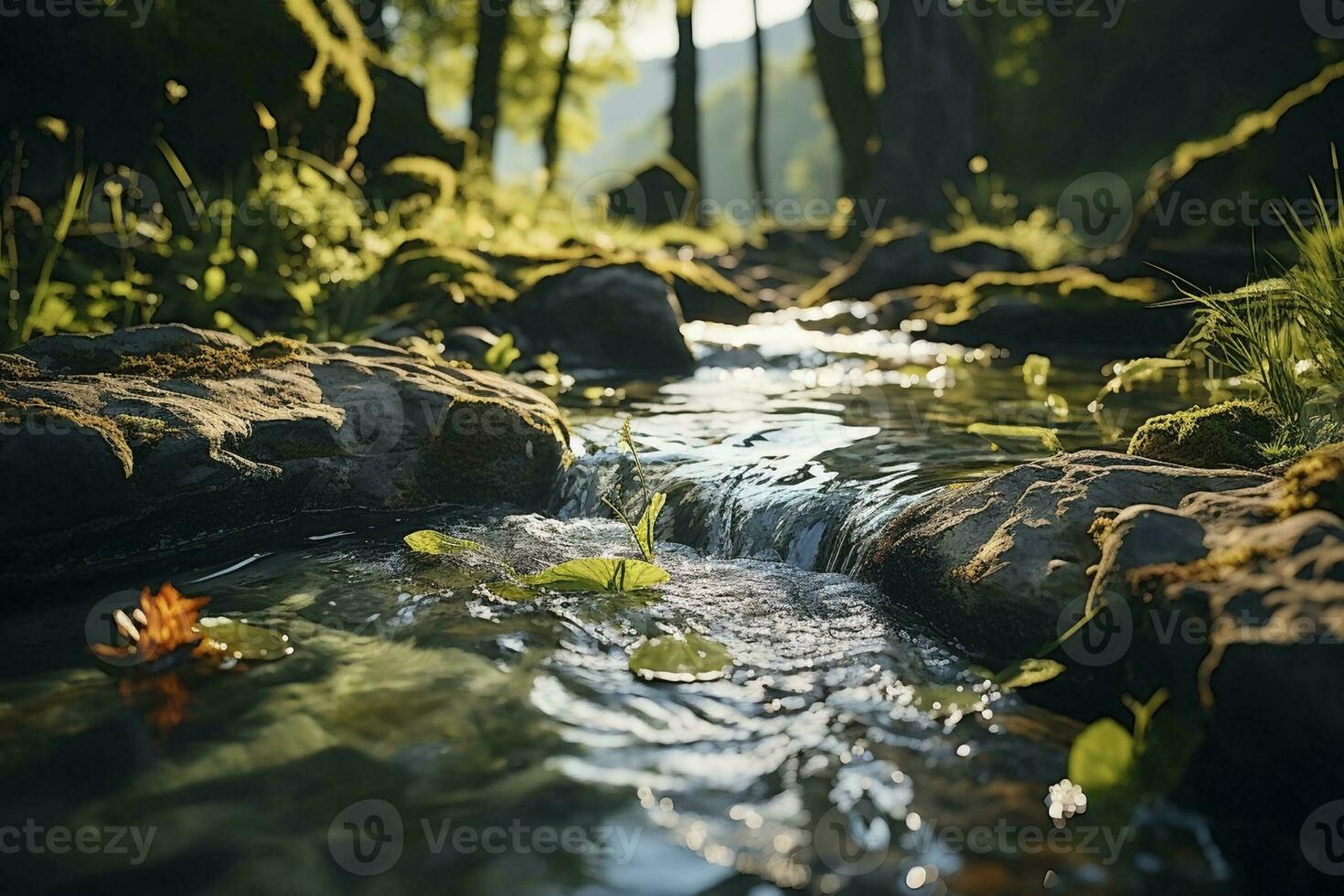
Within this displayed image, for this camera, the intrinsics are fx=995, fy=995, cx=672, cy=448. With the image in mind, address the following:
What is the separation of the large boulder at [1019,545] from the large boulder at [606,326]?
5.81m

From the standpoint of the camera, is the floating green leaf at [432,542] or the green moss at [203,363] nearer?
the floating green leaf at [432,542]

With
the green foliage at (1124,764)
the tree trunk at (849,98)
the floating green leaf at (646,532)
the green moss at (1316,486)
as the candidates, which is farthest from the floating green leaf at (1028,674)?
the tree trunk at (849,98)

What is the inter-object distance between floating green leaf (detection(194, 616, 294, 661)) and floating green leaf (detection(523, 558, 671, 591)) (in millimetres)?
856

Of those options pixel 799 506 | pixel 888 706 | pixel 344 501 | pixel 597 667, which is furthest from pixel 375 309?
pixel 888 706

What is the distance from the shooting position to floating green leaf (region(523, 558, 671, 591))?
3498 millimetres

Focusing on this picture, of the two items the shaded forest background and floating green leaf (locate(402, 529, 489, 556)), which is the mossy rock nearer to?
floating green leaf (locate(402, 529, 489, 556))

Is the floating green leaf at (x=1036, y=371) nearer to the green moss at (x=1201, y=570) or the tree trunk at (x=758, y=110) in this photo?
the green moss at (x=1201, y=570)

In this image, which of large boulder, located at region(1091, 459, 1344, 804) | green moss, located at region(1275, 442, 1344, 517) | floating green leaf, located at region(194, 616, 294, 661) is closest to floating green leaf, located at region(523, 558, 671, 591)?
floating green leaf, located at region(194, 616, 294, 661)

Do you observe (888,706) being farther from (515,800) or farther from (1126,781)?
(515,800)

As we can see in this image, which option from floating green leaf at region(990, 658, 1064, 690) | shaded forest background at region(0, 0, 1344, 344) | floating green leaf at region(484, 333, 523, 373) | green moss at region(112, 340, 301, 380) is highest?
shaded forest background at region(0, 0, 1344, 344)

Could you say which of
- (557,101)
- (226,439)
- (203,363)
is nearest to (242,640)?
(226,439)

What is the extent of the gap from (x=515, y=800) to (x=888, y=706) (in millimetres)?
1055

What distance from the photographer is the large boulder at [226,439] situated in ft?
11.4

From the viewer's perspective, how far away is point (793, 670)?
2.94 m
